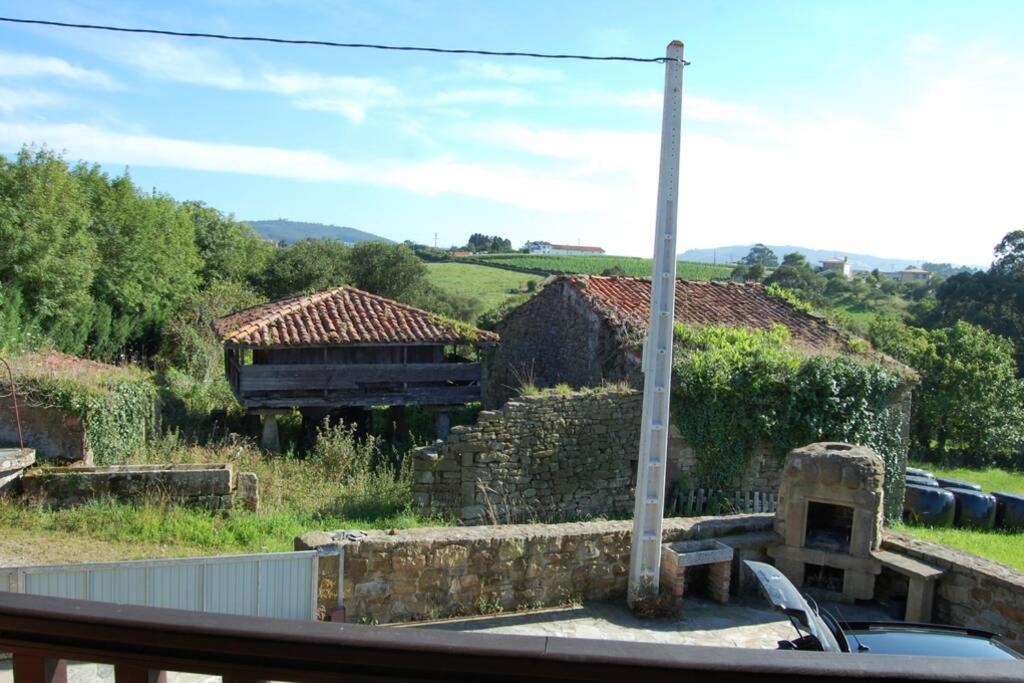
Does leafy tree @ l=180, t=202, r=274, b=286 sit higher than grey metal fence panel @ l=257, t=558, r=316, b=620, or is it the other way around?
leafy tree @ l=180, t=202, r=274, b=286

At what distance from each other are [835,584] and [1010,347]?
2910cm

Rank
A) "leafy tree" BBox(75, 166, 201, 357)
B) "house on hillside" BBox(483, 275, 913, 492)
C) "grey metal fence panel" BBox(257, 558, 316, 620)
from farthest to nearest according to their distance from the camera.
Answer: "leafy tree" BBox(75, 166, 201, 357), "house on hillside" BBox(483, 275, 913, 492), "grey metal fence panel" BBox(257, 558, 316, 620)

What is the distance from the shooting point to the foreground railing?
1349 millimetres

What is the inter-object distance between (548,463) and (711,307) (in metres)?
8.92

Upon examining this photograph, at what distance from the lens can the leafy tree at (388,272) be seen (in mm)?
40281

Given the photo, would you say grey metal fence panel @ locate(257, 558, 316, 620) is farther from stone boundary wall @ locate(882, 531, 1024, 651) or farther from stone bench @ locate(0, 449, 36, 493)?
stone boundary wall @ locate(882, 531, 1024, 651)

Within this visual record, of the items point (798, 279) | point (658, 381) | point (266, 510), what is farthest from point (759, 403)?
point (798, 279)

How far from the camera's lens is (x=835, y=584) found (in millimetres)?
9992

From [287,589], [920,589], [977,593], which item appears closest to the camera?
[287,589]

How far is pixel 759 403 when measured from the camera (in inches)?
608

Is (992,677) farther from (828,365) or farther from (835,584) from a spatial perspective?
(828,365)

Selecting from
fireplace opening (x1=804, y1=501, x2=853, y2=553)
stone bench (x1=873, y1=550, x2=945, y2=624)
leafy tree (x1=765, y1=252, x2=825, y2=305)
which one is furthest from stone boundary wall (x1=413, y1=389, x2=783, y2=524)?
leafy tree (x1=765, y1=252, x2=825, y2=305)

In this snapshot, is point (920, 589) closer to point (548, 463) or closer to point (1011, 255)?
point (548, 463)

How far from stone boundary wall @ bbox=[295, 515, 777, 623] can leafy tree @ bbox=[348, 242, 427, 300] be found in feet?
105
